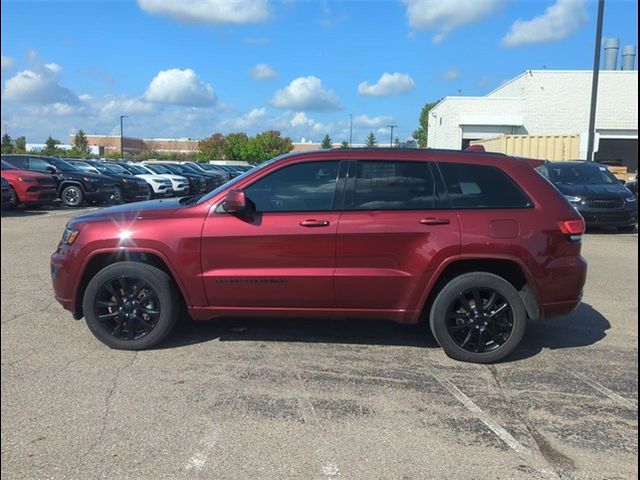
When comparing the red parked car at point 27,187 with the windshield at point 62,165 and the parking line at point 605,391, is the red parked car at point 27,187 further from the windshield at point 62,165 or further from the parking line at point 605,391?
the parking line at point 605,391

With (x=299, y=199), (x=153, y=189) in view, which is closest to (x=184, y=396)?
(x=299, y=199)

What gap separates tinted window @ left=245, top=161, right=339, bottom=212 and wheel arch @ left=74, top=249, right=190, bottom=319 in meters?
0.93

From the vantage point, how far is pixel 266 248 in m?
4.52

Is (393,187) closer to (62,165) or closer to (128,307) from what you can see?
(128,307)

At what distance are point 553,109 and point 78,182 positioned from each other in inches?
1271

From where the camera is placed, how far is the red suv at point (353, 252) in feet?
14.7

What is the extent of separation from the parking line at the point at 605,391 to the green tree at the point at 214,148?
73739mm

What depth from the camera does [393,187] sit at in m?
4.64

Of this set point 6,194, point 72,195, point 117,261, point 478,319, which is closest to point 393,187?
point 478,319

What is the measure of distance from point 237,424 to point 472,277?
2.23 m

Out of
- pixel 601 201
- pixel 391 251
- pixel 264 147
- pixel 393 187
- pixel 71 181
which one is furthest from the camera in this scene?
pixel 264 147

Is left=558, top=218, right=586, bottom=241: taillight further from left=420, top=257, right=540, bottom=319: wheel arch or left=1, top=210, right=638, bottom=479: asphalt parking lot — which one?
left=1, top=210, right=638, bottom=479: asphalt parking lot

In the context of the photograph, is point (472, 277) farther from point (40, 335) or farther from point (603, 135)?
point (603, 135)

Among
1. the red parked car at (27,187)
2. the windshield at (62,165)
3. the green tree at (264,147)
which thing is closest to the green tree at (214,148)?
the green tree at (264,147)
